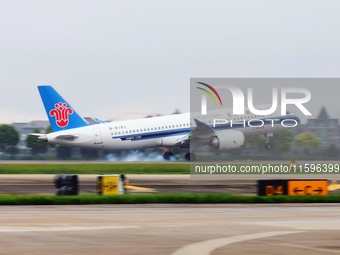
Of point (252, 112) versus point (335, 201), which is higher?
point (252, 112)

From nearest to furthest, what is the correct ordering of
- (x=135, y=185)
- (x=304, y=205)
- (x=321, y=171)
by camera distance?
(x=304, y=205) → (x=135, y=185) → (x=321, y=171)

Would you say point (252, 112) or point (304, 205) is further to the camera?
point (252, 112)

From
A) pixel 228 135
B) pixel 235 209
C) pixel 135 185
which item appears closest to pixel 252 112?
pixel 228 135

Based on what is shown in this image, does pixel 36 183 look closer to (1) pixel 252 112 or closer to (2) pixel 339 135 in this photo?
(2) pixel 339 135

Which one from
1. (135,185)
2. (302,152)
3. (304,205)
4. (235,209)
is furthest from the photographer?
(302,152)

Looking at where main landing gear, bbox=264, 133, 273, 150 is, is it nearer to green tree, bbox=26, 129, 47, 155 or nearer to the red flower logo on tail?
the red flower logo on tail

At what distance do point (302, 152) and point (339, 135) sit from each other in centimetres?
290

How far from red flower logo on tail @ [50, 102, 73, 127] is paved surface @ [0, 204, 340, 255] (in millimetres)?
52358

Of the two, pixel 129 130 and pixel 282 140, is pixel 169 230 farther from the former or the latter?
pixel 129 130

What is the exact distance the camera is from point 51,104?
87.1 m

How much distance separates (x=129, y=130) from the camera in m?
83.9

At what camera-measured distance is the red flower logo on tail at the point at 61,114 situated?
282ft

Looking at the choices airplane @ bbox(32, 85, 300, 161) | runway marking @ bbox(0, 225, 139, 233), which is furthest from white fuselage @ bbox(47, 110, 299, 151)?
runway marking @ bbox(0, 225, 139, 233)

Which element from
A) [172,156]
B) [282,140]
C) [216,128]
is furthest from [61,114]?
[282,140]
